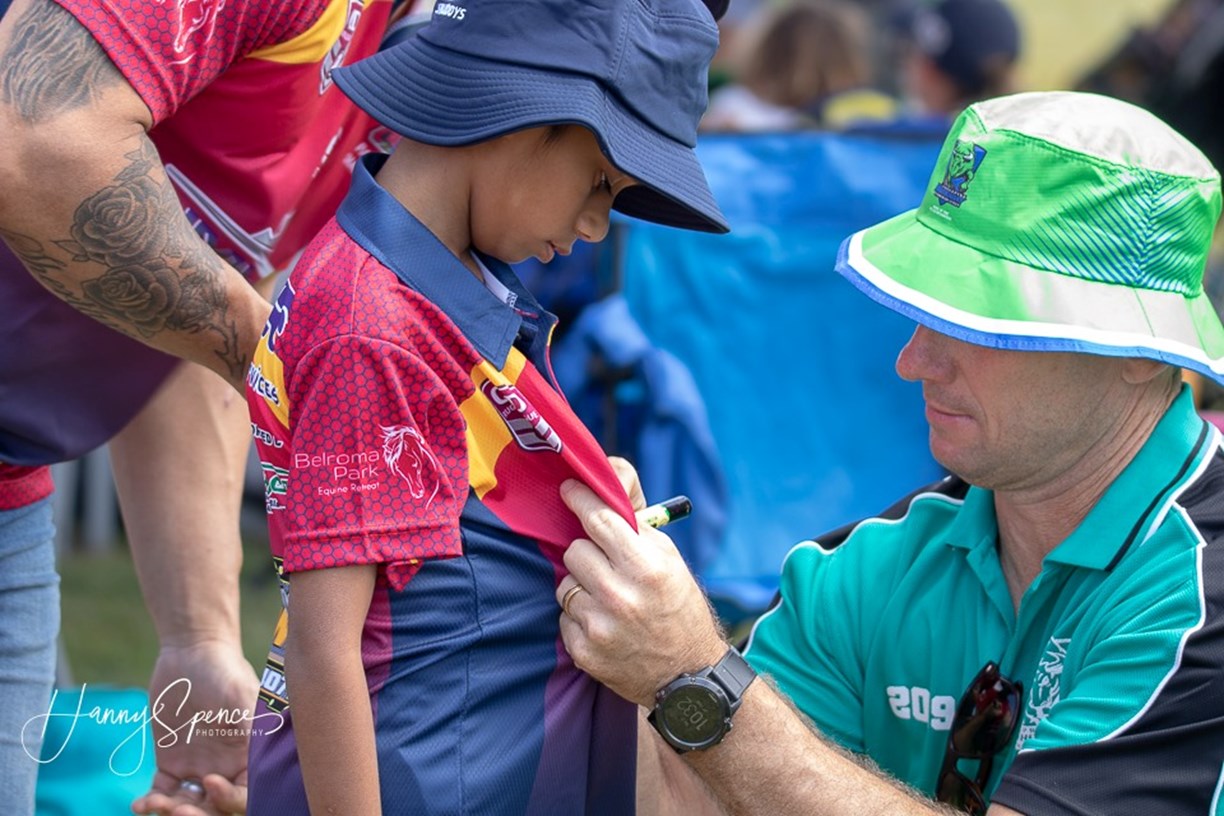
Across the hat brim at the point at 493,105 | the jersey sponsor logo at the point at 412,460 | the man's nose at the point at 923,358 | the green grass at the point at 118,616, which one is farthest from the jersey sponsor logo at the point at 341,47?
the green grass at the point at 118,616

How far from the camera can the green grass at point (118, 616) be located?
4992 millimetres

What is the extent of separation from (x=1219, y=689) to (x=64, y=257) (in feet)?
5.01

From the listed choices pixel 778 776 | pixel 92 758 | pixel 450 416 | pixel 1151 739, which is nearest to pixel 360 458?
pixel 450 416

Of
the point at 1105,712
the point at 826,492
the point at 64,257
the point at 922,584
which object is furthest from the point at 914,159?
the point at 64,257

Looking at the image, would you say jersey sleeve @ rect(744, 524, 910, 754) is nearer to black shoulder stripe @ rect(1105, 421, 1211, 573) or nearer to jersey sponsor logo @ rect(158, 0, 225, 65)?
black shoulder stripe @ rect(1105, 421, 1211, 573)

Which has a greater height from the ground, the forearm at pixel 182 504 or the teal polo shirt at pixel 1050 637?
the teal polo shirt at pixel 1050 637

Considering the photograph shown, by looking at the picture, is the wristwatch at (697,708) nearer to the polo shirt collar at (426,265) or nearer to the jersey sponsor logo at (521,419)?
the jersey sponsor logo at (521,419)

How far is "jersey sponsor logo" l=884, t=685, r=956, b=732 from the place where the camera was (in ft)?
7.49

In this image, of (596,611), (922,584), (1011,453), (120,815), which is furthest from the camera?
(120,815)

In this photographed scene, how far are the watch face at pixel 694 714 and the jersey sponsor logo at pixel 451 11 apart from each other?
86cm

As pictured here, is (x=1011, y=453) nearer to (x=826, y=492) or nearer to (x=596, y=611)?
(x=596, y=611)

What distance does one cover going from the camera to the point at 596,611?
1.79 meters

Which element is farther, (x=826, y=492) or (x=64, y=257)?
(x=826, y=492)

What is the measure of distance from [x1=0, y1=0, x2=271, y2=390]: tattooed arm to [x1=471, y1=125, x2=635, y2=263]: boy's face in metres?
0.39
